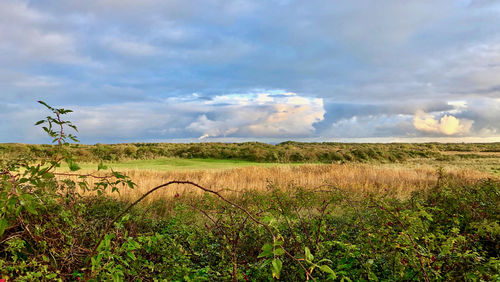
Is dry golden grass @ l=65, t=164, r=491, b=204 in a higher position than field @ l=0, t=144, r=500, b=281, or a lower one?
lower

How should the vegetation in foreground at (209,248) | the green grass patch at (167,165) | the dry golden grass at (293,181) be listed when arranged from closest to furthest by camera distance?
1. the vegetation in foreground at (209,248)
2. the dry golden grass at (293,181)
3. the green grass patch at (167,165)

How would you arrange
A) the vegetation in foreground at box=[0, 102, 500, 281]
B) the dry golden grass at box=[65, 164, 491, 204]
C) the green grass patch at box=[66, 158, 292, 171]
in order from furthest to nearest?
the green grass patch at box=[66, 158, 292, 171] → the dry golden grass at box=[65, 164, 491, 204] → the vegetation in foreground at box=[0, 102, 500, 281]

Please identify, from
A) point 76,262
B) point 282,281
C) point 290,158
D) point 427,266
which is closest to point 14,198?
point 76,262

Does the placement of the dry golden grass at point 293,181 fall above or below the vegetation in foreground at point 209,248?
below

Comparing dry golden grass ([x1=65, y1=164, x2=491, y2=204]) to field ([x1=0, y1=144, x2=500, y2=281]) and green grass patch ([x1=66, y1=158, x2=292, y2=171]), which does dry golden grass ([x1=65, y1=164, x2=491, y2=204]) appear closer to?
field ([x1=0, y1=144, x2=500, y2=281])

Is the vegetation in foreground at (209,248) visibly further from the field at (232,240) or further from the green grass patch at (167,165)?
the green grass patch at (167,165)

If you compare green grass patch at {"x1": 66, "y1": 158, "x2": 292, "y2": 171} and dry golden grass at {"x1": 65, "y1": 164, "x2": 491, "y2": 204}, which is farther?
green grass patch at {"x1": 66, "y1": 158, "x2": 292, "y2": 171}

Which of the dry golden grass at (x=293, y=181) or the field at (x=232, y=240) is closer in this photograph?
the field at (x=232, y=240)

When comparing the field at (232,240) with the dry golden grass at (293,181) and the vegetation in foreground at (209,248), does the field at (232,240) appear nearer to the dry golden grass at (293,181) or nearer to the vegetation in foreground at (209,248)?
the vegetation in foreground at (209,248)

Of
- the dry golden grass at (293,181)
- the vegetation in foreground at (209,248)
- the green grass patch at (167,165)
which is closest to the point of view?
the vegetation in foreground at (209,248)

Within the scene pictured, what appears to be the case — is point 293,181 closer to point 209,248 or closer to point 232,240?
point 209,248

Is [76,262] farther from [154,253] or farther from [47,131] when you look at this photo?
[47,131]

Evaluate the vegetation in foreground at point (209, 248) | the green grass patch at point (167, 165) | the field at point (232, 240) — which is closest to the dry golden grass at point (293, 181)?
the field at point (232, 240)

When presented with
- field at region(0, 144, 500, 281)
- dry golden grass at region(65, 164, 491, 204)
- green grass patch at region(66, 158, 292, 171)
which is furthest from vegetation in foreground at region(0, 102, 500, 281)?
green grass patch at region(66, 158, 292, 171)
